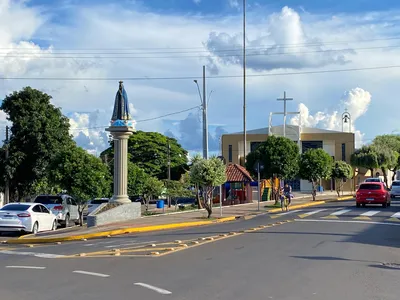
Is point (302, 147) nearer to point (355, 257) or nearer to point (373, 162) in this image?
point (373, 162)

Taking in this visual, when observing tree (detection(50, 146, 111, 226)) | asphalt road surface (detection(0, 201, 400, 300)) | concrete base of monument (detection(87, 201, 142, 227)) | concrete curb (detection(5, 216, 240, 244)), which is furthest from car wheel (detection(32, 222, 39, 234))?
asphalt road surface (detection(0, 201, 400, 300))

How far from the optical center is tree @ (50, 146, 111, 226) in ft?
90.7

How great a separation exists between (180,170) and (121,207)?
50.1m

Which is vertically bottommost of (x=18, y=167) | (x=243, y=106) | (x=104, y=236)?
(x=104, y=236)

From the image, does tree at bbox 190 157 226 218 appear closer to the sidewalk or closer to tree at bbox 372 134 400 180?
the sidewalk

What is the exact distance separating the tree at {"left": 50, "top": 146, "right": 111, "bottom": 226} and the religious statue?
3.71 metres

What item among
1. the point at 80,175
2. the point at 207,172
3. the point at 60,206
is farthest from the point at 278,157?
the point at 60,206

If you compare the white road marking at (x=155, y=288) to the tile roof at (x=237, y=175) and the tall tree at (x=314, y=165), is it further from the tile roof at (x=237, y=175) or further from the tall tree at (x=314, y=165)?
the tall tree at (x=314, y=165)

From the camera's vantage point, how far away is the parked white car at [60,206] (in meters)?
27.8

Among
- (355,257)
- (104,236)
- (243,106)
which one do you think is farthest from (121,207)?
(243,106)

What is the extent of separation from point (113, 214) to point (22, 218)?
3.84 metres

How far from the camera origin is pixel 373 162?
68125mm

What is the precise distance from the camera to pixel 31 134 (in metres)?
35.2

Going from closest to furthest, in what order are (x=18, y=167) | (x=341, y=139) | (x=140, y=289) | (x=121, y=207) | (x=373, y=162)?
1. (x=140, y=289)
2. (x=121, y=207)
3. (x=18, y=167)
4. (x=373, y=162)
5. (x=341, y=139)
